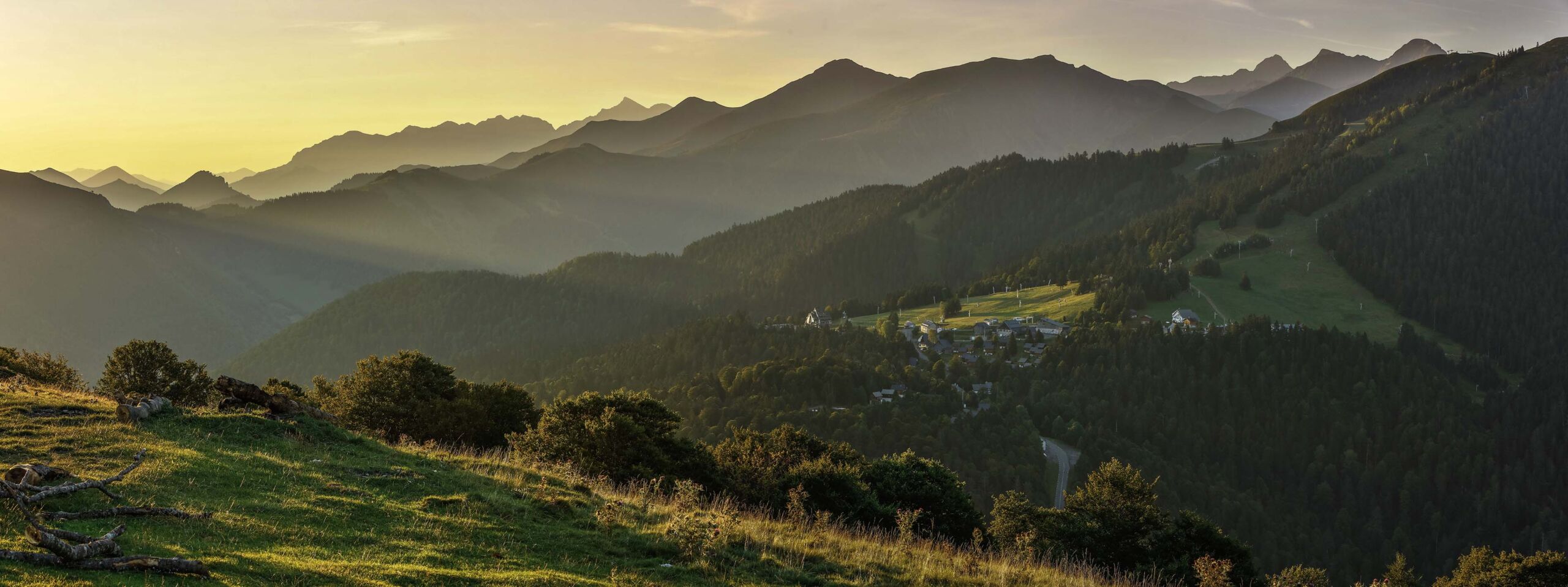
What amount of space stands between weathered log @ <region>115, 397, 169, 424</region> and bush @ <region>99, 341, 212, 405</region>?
26.9 meters

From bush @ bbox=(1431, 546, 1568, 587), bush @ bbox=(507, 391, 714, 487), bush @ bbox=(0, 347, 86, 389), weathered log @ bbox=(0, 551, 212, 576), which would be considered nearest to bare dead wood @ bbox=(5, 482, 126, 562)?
weathered log @ bbox=(0, 551, 212, 576)

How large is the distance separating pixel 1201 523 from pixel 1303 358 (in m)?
178

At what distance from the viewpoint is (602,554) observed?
2077cm

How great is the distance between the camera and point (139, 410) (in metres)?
26.9

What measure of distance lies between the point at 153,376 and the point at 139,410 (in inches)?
1292

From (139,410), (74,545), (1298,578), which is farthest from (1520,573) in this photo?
(139,410)

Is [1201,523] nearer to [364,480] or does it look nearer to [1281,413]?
[364,480]

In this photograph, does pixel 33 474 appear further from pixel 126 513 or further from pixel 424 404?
pixel 424 404

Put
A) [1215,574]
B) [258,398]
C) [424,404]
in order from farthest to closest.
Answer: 1. [424,404]
2. [258,398]
3. [1215,574]

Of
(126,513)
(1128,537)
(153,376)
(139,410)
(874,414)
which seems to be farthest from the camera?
(874,414)

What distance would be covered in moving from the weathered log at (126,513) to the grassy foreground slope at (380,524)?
193mm

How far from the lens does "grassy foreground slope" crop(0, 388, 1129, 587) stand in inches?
664

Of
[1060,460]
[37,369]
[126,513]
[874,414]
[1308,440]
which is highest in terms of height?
[126,513]

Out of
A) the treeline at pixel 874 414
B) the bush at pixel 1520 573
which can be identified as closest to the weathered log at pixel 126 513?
the bush at pixel 1520 573
